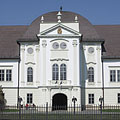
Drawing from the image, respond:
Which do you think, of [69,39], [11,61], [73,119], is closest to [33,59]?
[11,61]

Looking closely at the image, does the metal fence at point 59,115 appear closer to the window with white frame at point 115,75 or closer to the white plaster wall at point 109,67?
the white plaster wall at point 109,67

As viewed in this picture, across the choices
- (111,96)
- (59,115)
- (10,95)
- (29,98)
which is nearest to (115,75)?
(111,96)

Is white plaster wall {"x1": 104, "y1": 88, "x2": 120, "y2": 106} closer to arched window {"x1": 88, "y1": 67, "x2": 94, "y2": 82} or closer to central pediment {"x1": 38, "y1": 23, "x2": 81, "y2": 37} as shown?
arched window {"x1": 88, "y1": 67, "x2": 94, "y2": 82}

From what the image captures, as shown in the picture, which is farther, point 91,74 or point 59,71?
point 91,74

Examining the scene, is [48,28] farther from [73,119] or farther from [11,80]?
[73,119]

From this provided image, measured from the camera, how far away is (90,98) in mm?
42469

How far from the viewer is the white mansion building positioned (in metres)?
39.8

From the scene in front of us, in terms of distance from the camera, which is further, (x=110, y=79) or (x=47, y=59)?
(x=110, y=79)

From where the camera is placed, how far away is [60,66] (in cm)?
4028

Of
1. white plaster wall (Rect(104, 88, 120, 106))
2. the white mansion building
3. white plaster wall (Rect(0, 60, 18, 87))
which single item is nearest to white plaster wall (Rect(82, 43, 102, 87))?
the white mansion building

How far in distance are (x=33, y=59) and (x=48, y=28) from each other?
5232 millimetres

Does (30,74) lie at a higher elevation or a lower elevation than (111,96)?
higher

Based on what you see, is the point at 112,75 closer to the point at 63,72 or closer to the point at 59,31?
the point at 63,72

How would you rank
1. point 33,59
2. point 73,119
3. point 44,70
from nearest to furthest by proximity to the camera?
point 73,119, point 44,70, point 33,59
